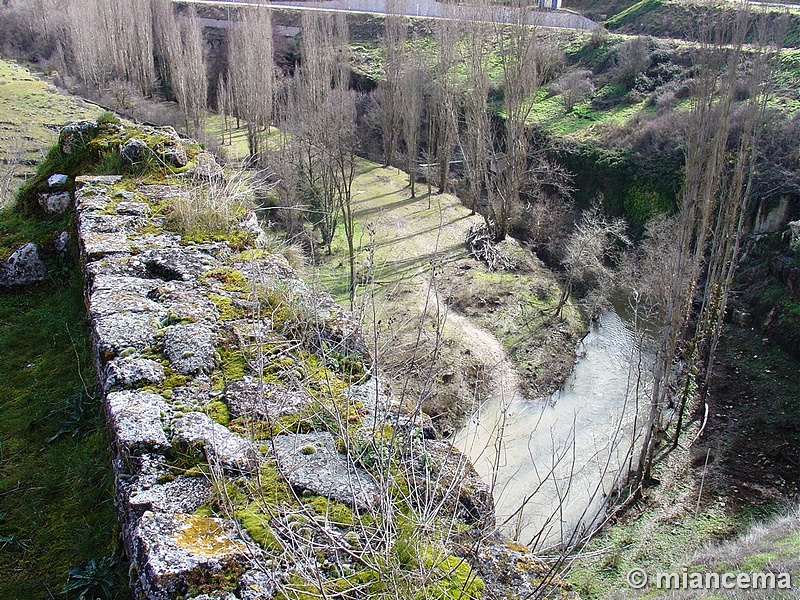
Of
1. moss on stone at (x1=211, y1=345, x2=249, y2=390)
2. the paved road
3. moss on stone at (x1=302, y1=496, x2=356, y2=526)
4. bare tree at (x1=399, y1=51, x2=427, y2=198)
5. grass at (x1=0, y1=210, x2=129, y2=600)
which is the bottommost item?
bare tree at (x1=399, y1=51, x2=427, y2=198)

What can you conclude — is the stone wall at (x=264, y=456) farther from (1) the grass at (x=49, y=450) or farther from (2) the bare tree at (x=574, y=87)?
(2) the bare tree at (x=574, y=87)

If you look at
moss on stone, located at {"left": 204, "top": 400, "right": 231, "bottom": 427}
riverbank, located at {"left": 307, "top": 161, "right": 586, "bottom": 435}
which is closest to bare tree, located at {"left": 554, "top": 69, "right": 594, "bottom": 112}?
riverbank, located at {"left": 307, "top": 161, "right": 586, "bottom": 435}

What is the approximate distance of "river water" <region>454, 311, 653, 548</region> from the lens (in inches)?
440

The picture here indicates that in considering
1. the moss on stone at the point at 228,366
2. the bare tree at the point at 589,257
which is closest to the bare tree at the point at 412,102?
the bare tree at the point at 589,257

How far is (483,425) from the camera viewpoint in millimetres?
13922

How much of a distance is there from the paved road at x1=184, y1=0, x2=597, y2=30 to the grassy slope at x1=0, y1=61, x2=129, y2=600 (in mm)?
17331

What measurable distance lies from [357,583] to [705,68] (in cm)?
1260

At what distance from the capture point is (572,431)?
10961mm

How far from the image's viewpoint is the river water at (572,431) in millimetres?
11180

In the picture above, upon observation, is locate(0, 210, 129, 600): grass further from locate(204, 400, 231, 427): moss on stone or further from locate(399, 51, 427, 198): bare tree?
locate(399, 51, 427, 198): bare tree

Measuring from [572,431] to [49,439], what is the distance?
9.02 metres

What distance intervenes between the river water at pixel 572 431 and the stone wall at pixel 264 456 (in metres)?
7.20

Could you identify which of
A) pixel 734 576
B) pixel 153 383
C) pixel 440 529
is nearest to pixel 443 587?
pixel 440 529

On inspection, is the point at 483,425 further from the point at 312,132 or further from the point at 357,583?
the point at 357,583
